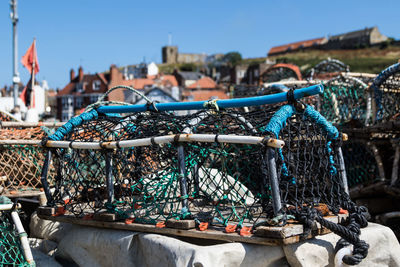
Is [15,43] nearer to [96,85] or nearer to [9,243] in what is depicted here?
[9,243]

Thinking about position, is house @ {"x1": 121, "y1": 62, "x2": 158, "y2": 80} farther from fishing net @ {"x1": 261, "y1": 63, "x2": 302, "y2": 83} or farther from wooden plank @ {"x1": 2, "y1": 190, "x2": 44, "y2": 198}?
wooden plank @ {"x1": 2, "y1": 190, "x2": 44, "y2": 198}

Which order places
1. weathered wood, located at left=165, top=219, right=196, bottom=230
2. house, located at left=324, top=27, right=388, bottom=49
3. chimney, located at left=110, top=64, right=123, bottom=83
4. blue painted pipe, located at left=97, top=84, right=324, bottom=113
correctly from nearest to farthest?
weathered wood, located at left=165, top=219, right=196, bottom=230 < blue painted pipe, located at left=97, top=84, right=324, bottom=113 < chimney, located at left=110, top=64, right=123, bottom=83 < house, located at left=324, top=27, right=388, bottom=49

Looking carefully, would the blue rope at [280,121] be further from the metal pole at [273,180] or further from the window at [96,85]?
the window at [96,85]

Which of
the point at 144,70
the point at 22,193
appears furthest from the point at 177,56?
the point at 22,193

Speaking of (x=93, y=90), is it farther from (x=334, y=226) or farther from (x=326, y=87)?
(x=334, y=226)

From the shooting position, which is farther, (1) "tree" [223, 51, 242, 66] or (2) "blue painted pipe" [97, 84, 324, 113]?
(1) "tree" [223, 51, 242, 66]

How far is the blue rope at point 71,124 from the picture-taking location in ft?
13.6

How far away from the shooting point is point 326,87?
699 centimetres

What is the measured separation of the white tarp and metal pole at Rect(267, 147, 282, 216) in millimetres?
263

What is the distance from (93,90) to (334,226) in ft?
154

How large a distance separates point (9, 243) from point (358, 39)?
8261cm

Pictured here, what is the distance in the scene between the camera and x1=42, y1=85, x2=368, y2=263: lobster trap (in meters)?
3.09

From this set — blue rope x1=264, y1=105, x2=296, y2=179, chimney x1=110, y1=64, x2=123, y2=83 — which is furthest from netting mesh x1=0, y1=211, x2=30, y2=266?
chimney x1=110, y1=64, x2=123, y2=83

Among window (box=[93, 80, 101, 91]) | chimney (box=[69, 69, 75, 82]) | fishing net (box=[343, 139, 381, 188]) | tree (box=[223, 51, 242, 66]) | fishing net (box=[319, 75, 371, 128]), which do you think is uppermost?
tree (box=[223, 51, 242, 66])
